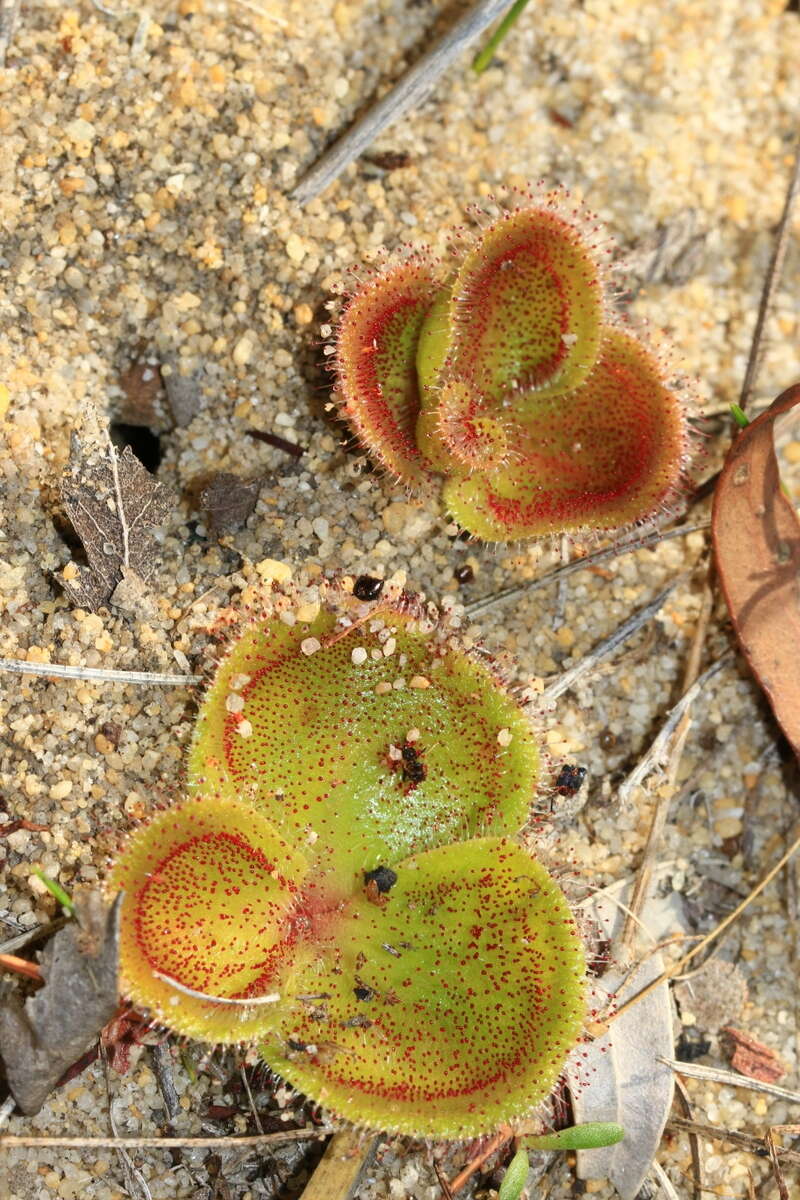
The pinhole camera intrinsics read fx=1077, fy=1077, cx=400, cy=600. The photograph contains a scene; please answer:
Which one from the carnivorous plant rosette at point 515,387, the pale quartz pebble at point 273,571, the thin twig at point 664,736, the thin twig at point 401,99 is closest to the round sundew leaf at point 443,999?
the thin twig at point 664,736

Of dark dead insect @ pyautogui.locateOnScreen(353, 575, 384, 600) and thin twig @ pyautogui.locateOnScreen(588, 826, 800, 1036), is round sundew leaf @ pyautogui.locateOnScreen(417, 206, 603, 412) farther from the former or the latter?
thin twig @ pyautogui.locateOnScreen(588, 826, 800, 1036)

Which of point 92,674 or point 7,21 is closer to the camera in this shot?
point 92,674

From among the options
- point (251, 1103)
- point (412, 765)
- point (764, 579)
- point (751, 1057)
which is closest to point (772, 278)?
point (764, 579)

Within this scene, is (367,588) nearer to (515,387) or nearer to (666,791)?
(515,387)

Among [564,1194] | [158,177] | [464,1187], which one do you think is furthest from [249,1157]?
[158,177]

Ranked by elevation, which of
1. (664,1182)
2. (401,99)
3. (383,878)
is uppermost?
(401,99)

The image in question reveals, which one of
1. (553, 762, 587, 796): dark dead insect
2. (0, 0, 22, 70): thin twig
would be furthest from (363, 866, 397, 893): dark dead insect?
(0, 0, 22, 70): thin twig
